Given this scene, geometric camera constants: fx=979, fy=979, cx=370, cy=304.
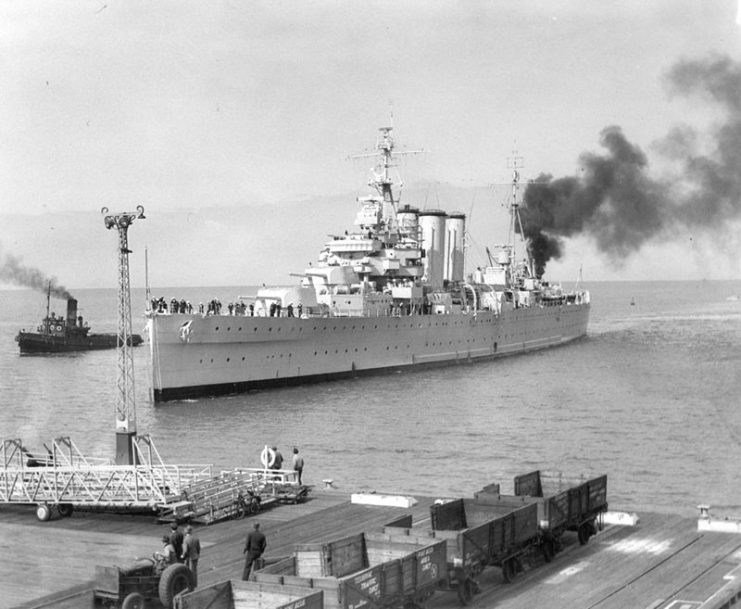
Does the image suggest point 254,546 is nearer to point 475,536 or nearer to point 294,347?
point 475,536

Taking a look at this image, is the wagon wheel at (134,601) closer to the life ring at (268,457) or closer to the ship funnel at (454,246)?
the life ring at (268,457)

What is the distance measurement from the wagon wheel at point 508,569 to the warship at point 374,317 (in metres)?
32.9

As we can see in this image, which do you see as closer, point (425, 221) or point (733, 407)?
point (733, 407)

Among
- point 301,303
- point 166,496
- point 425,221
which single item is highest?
point 425,221

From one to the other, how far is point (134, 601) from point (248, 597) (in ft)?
6.53

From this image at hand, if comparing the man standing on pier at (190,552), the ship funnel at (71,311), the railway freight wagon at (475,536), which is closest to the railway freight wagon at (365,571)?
the railway freight wagon at (475,536)

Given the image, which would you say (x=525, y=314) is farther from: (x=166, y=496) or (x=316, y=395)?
(x=166, y=496)

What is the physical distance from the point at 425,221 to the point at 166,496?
184 ft

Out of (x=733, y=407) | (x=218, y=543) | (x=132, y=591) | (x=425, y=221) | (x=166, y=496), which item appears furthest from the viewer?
(x=425, y=221)

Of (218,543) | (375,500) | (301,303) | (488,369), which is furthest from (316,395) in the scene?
(218,543)

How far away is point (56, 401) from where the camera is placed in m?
49.7

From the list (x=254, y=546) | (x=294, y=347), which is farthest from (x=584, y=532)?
(x=294, y=347)

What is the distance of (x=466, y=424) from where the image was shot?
1527 inches

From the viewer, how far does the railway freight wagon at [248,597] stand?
34.9 ft
